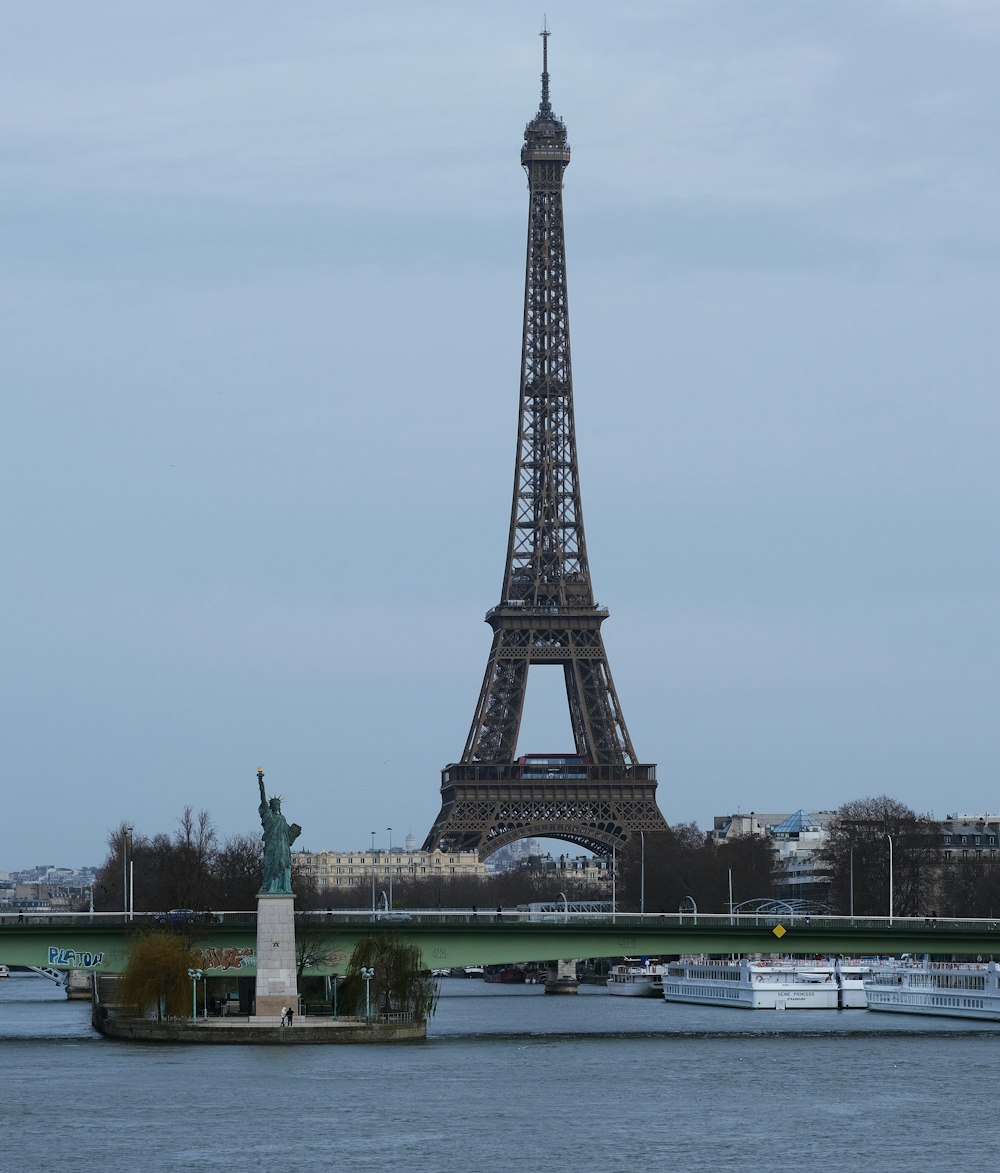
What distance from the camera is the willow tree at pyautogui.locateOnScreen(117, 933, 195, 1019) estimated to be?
246ft

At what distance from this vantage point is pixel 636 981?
416 ft

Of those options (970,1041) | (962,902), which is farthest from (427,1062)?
(962,902)

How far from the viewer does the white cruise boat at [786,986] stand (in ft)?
339

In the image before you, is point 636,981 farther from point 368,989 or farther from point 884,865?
point 368,989

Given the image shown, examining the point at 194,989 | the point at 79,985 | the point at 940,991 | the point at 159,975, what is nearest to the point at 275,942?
the point at 194,989

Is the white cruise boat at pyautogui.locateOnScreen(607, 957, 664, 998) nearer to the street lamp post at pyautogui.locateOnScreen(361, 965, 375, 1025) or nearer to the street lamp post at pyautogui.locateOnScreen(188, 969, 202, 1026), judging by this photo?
the street lamp post at pyautogui.locateOnScreen(361, 965, 375, 1025)

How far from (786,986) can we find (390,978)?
29.6 m

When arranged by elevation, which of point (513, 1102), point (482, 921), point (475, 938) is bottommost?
point (513, 1102)

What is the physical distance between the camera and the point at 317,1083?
201 ft

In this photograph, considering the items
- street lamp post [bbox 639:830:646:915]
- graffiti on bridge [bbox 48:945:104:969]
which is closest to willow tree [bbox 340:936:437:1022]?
graffiti on bridge [bbox 48:945:104:969]

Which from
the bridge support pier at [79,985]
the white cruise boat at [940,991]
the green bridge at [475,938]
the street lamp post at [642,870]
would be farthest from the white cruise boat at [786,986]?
the bridge support pier at [79,985]

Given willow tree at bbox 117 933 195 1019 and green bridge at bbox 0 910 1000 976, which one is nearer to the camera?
willow tree at bbox 117 933 195 1019

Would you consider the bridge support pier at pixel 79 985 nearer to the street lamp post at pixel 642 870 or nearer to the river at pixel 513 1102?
the street lamp post at pixel 642 870

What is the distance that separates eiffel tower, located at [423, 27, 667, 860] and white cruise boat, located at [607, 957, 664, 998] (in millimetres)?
8223
